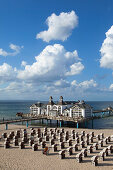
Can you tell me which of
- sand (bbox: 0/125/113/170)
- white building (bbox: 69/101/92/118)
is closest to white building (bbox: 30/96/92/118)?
white building (bbox: 69/101/92/118)

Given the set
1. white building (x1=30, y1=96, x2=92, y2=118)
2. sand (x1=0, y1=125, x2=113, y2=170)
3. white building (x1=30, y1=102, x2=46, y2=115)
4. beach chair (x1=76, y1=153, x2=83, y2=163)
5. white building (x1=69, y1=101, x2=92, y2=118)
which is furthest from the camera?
white building (x1=30, y1=102, x2=46, y2=115)

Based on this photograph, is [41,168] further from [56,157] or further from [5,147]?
[5,147]

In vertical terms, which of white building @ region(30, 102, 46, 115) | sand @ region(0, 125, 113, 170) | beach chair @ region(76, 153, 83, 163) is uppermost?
white building @ region(30, 102, 46, 115)

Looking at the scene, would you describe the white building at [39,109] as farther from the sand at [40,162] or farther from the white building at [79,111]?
the sand at [40,162]

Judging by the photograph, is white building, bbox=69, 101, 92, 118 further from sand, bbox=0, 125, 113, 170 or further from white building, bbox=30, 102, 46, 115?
sand, bbox=0, 125, 113, 170

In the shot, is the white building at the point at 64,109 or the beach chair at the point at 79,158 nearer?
the beach chair at the point at 79,158

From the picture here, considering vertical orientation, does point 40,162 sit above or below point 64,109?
below

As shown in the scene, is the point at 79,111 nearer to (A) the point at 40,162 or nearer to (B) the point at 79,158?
(B) the point at 79,158

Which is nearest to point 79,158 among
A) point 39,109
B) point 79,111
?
point 79,111

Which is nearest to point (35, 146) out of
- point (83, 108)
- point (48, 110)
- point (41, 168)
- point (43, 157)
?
point (43, 157)

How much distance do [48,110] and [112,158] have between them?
34.9 meters

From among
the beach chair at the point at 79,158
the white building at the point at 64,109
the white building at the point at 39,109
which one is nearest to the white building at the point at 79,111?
the white building at the point at 64,109

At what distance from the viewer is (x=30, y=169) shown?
14312mm

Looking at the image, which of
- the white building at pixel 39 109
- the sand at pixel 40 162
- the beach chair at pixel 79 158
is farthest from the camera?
the white building at pixel 39 109
